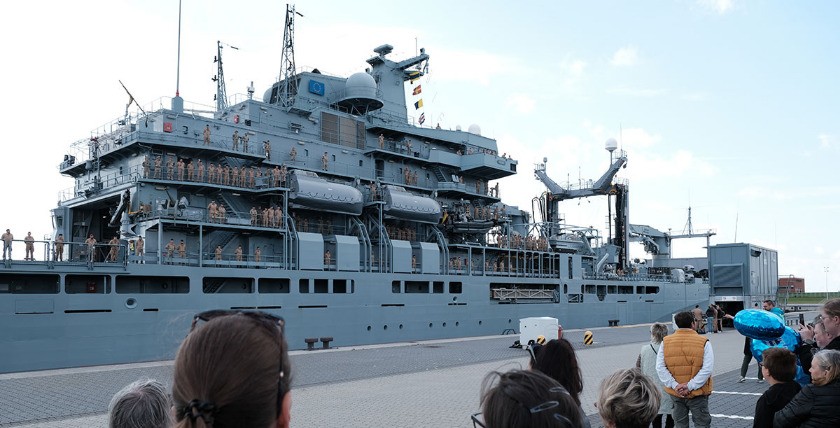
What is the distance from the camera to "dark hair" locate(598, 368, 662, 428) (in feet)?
11.0

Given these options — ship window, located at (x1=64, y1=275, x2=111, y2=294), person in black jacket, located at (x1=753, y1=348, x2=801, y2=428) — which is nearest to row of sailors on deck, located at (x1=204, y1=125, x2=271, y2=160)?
ship window, located at (x1=64, y1=275, x2=111, y2=294)

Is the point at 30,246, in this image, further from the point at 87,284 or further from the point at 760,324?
the point at 760,324

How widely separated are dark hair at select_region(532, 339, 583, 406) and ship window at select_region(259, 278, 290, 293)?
61.5 ft

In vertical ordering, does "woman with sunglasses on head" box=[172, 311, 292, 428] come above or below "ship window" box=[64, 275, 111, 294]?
above

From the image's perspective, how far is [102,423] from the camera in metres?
9.12

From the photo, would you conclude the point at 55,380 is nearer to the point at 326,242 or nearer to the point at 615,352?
the point at 326,242

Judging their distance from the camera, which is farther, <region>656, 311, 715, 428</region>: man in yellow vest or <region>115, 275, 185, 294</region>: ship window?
<region>115, 275, 185, 294</region>: ship window

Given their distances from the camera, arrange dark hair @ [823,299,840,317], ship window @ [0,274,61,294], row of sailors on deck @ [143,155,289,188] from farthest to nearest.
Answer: row of sailors on deck @ [143,155,289,188]
ship window @ [0,274,61,294]
dark hair @ [823,299,840,317]

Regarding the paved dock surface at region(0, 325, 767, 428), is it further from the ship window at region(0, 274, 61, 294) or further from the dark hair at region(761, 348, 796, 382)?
the dark hair at region(761, 348, 796, 382)

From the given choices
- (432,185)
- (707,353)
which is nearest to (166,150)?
(432,185)

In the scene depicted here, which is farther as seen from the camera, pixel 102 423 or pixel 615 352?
pixel 615 352

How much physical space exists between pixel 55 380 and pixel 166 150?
9.61 metres

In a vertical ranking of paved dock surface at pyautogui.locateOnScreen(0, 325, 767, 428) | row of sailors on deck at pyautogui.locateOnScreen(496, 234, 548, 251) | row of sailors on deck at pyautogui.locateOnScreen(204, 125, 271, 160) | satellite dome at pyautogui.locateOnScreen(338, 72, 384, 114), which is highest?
satellite dome at pyautogui.locateOnScreen(338, 72, 384, 114)

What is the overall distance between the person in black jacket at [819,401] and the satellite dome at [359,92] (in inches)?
946
